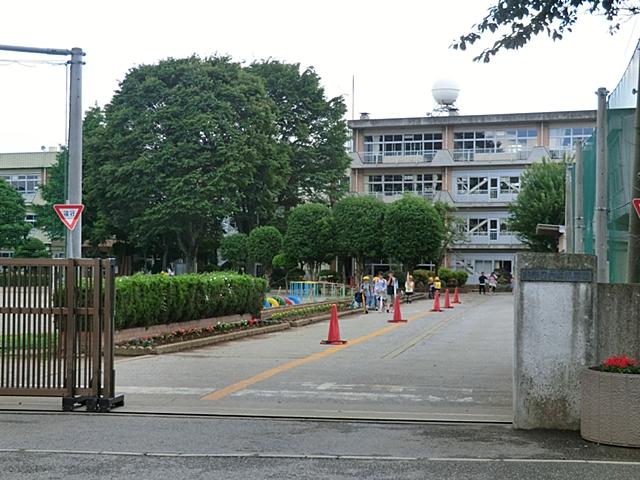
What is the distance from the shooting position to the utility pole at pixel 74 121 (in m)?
17.6

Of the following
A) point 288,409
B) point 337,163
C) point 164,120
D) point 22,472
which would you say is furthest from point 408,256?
point 22,472

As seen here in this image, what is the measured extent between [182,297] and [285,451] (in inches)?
525

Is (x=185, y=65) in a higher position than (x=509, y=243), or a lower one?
higher

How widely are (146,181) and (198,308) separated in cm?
3227

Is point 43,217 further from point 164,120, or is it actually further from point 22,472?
point 22,472

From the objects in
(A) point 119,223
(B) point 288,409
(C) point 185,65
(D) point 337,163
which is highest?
(C) point 185,65

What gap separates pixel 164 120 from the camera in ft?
176

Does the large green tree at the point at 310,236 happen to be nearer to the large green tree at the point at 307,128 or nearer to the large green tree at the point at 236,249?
the large green tree at the point at 236,249

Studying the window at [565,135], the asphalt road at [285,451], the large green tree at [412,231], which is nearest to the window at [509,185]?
the window at [565,135]

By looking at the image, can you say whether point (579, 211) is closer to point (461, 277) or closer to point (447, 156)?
point (461, 277)

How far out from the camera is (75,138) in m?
18.0

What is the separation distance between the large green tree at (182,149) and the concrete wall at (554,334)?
43749mm

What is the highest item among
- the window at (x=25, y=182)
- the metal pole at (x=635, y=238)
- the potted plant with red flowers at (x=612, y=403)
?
the window at (x=25, y=182)

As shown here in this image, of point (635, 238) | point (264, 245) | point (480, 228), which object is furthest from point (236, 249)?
point (635, 238)
